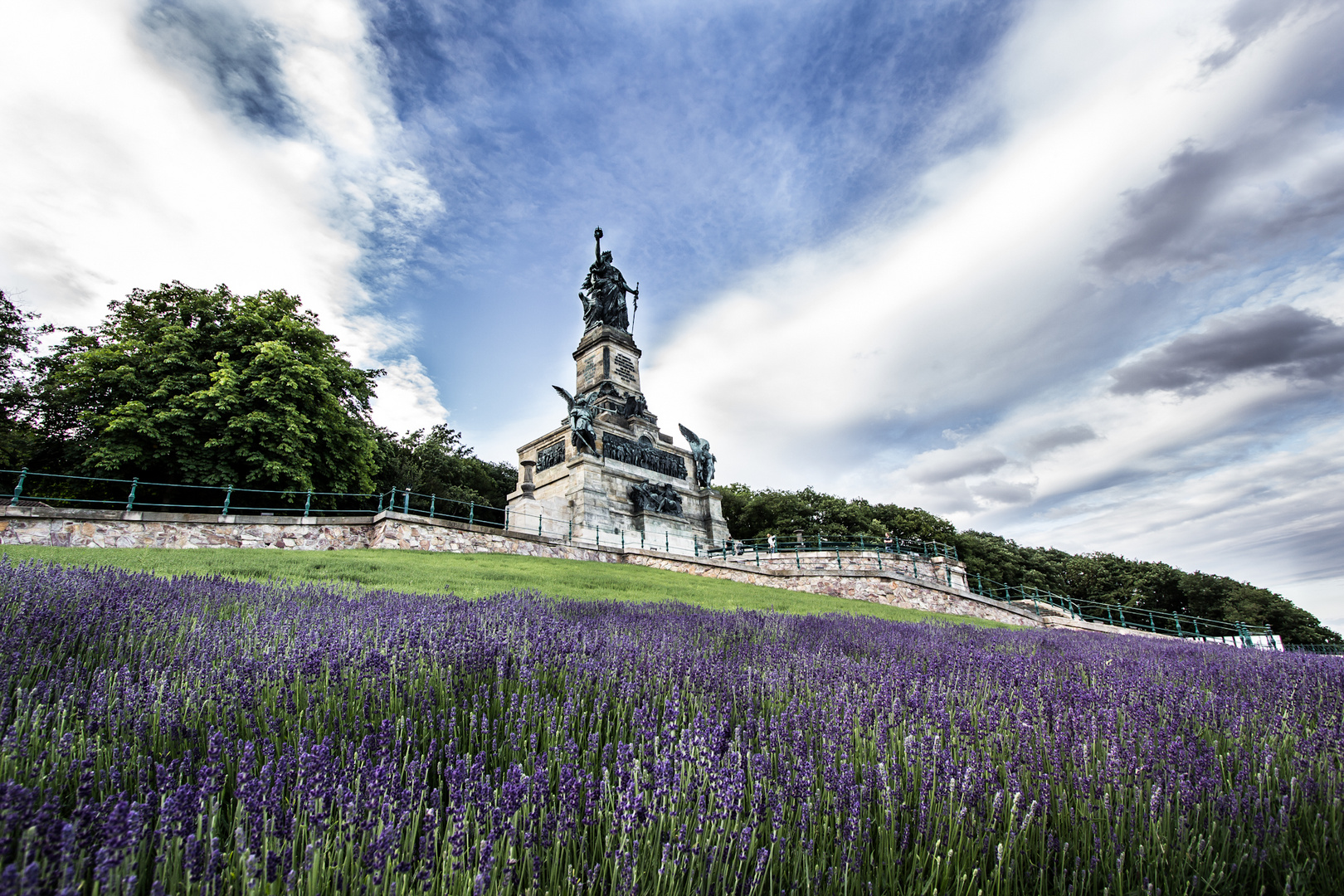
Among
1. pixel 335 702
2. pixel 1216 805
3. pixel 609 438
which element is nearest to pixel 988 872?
pixel 1216 805

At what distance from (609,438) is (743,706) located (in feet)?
78.5

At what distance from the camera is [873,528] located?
44938 mm

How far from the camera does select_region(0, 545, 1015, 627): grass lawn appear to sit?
9672 millimetres

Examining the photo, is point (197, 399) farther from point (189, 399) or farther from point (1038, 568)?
point (1038, 568)

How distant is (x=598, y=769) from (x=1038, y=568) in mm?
56002

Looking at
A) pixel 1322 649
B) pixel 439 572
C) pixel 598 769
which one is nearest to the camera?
pixel 598 769

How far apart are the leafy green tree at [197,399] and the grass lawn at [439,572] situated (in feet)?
28.4

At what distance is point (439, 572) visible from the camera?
1183 cm

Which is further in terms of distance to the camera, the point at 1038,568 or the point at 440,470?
the point at 1038,568

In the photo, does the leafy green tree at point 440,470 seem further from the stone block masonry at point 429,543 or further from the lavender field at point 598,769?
the lavender field at point 598,769

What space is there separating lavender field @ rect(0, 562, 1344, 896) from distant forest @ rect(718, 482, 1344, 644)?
4112cm

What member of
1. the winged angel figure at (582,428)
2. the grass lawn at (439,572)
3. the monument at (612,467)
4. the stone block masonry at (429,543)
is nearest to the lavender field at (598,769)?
the grass lawn at (439,572)

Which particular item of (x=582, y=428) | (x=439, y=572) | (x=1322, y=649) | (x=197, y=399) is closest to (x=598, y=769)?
(x=439, y=572)

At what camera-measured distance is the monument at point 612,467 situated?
25156 millimetres
